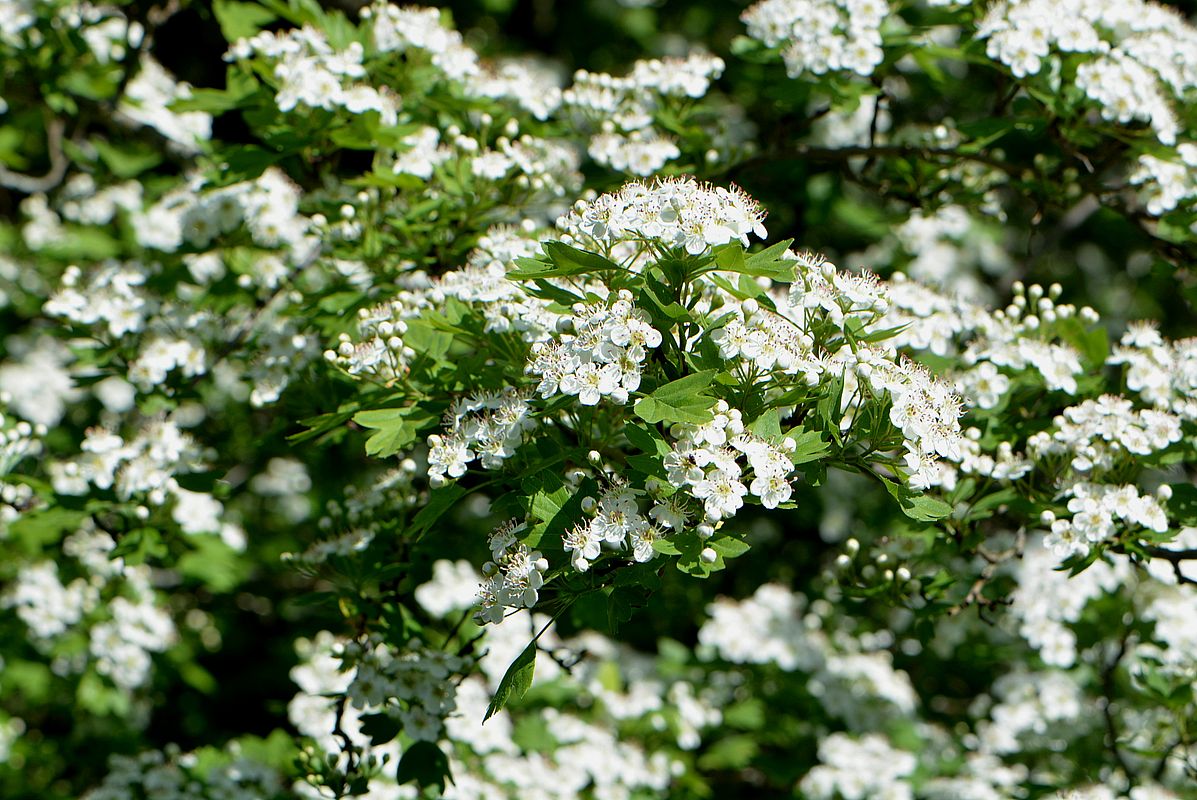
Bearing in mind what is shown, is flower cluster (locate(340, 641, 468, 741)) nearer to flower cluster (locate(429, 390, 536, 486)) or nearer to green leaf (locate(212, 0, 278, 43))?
flower cluster (locate(429, 390, 536, 486))

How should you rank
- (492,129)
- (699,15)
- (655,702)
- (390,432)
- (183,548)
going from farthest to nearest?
1. (699,15)
2. (655,702)
3. (183,548)
4. (492,129)
5. (390,432)

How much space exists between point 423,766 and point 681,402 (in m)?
1.68

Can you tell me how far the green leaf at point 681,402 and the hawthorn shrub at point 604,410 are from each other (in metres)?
0.01

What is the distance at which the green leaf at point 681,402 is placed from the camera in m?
2.48

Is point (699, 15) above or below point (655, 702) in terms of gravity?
above

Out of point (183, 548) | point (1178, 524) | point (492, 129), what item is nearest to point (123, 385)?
point (183, 548)

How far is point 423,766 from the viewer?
353 cm

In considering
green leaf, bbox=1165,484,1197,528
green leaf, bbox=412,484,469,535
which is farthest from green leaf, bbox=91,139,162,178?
green leaf, bbox=1165,484,1197,528

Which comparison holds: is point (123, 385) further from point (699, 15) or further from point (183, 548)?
point (699, 15)

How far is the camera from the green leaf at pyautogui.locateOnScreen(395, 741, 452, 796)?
3512mm

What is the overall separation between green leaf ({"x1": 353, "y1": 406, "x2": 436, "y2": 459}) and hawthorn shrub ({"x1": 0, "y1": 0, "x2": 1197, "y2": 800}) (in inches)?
0.6

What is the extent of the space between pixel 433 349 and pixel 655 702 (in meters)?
2.63

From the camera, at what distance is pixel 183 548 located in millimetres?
4859

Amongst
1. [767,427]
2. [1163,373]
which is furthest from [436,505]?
[1163,373]
